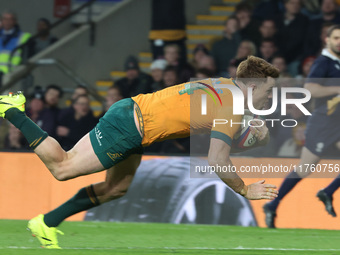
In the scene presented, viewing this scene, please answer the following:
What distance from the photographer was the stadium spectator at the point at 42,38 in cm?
1350

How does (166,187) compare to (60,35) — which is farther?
(60,35)

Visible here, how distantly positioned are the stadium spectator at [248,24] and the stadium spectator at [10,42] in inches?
149

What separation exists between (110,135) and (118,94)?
450cm

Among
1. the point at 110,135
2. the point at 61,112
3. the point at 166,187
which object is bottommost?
the point at 166,187

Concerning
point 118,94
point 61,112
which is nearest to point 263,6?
point 118,94

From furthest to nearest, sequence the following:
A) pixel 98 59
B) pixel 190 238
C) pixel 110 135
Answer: pixel 98 59 < pixel 190 238 < pixel 110 135

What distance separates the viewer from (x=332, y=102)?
30.7 ft

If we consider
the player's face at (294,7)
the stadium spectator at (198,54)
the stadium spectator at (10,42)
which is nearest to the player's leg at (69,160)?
the stadium spectator at (198,54)

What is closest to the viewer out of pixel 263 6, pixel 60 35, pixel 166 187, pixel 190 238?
pixel 190 238

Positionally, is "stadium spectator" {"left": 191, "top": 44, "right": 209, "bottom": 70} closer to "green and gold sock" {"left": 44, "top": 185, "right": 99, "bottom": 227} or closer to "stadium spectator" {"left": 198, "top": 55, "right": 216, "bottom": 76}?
"stadium spectator" {"left": 198, "top": 55, "right": 216, "bottom": 76}

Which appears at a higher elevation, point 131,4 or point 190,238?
point 131,4

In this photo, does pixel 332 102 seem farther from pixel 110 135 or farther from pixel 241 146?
pixel 110 135

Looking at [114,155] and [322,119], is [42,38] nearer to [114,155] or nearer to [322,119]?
[322,119]

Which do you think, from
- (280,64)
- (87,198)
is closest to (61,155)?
(87,198)
